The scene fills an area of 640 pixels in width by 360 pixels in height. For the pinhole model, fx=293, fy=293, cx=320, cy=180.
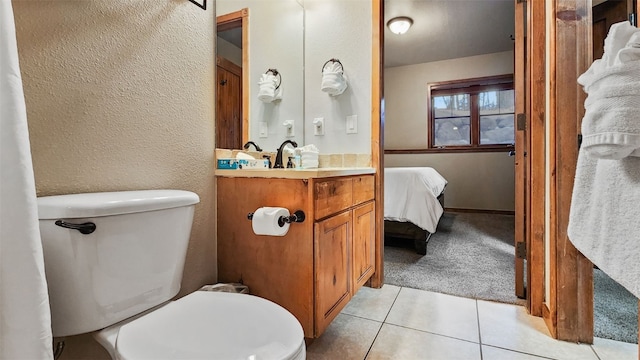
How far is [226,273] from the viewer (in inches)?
52.7

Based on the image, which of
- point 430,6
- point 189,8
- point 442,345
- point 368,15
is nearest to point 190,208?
point 189,8

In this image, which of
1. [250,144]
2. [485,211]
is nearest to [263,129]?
[250,144]

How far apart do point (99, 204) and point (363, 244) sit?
49.9 inches

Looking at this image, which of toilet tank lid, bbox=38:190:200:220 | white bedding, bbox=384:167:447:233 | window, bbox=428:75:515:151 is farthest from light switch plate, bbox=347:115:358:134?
window, bbox=428:75:515:151

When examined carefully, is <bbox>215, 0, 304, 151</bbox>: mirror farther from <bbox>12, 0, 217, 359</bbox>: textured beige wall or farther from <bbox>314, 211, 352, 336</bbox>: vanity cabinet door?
<bbox>314, 211, 352, 336</bbox>: vanity cabinet door

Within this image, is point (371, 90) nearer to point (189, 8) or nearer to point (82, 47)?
point (189, 8)

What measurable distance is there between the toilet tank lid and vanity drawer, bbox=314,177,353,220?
0.50 meters

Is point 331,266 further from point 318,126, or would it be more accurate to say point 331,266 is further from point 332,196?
point 318,126

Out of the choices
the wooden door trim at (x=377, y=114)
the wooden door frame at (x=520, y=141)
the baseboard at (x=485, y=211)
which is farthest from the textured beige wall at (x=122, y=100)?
the baseboard at (x=485, y=211)

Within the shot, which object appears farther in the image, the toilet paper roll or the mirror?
the mirror

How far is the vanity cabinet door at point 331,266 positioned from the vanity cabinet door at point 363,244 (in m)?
0.08

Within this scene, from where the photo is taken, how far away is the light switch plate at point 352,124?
1.94m

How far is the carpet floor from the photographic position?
58.6 inches

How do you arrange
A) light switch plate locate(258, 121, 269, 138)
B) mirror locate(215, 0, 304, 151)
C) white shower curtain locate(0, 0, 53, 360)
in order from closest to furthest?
white shower curtain locate(0, 0, 53, 360) → mirror locate(215, 0, 304, 151) → light switch plate locate(258, 121, 269, 138)
